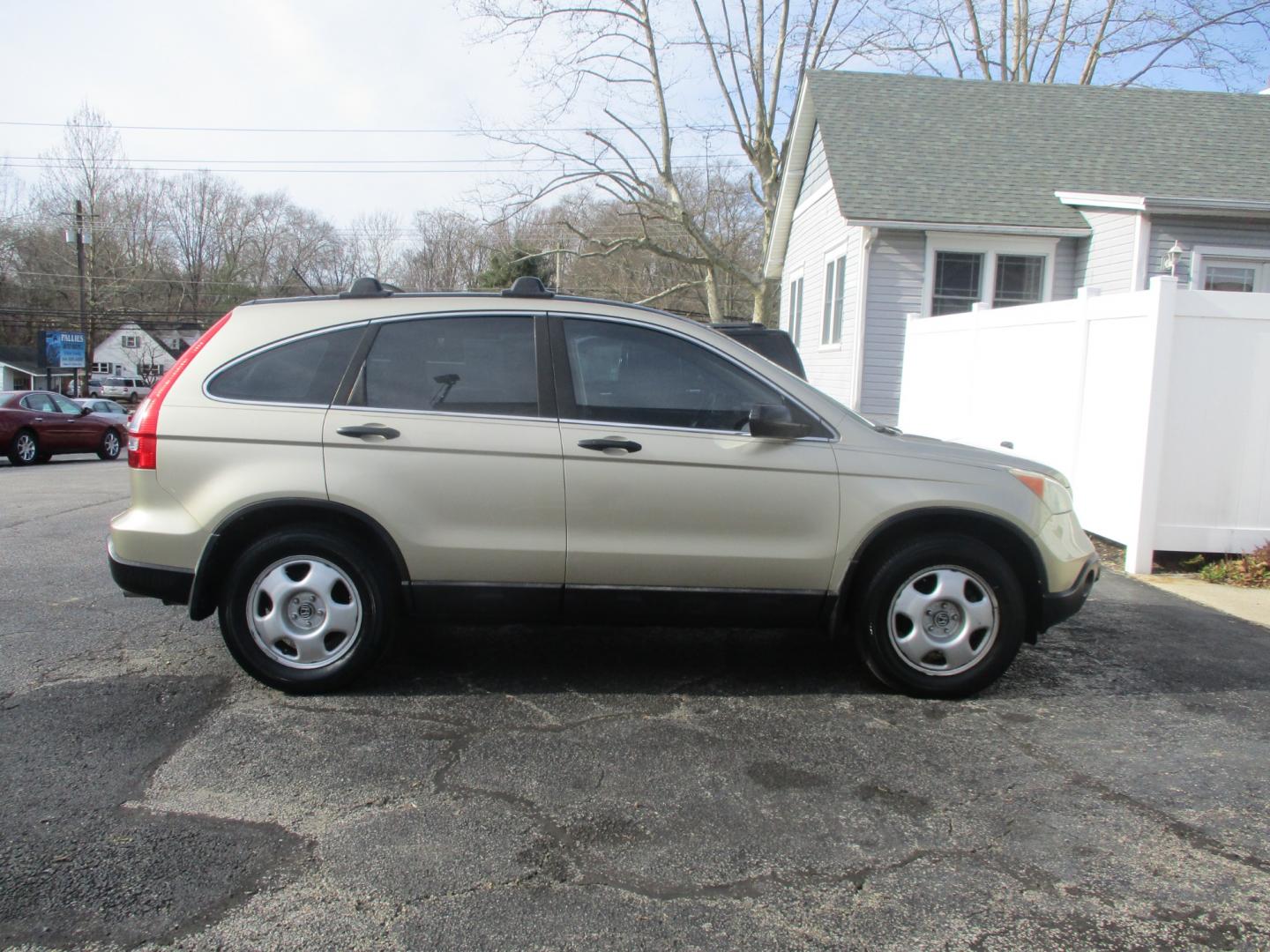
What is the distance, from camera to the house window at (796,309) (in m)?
20.2

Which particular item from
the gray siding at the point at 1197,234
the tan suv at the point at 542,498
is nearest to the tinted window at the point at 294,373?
the tan suv at the point at 542,498

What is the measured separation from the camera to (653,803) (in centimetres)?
340

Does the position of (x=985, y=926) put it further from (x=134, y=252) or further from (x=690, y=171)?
(x=134, y=252)

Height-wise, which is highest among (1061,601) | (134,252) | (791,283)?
(134,252)

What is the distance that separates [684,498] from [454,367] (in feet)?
3.99

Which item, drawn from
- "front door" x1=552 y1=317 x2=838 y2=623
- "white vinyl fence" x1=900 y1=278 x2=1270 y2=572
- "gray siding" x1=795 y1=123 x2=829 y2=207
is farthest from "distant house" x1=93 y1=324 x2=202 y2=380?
"front door" x1=552 y1=317 x2=838 y2=623

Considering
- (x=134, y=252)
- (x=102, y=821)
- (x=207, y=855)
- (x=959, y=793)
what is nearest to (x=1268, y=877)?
(x=959, y=793)

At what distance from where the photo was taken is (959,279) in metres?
14.7

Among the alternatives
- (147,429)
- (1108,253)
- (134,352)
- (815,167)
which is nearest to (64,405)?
(815,167)

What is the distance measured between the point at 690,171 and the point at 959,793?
36.3 m

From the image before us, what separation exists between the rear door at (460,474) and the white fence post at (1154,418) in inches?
198

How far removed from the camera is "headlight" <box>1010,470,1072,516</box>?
14.8ft

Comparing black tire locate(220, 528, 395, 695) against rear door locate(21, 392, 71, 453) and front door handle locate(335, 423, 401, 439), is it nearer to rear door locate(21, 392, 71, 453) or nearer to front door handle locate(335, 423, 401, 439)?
front door handle locate(335, 423, 401, 439)

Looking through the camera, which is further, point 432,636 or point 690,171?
point 690,171
